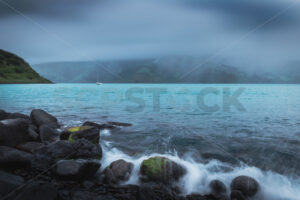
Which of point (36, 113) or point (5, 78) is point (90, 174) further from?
point (5, 78)

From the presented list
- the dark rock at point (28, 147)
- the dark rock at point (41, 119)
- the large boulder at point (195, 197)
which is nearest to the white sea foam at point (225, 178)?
the large boulder at point (195, 197)

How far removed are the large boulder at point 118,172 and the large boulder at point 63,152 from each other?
1725 millimetres

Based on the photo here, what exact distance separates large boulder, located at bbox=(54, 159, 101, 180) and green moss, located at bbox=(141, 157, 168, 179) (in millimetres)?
2060

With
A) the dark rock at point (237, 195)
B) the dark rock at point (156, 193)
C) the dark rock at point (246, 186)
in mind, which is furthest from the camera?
the dark rock at point (246, 186)

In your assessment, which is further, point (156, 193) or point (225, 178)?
point (225, 178)

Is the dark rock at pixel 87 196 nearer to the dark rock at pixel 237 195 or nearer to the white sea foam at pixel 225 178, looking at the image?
the white sea foam at pixel 225 178

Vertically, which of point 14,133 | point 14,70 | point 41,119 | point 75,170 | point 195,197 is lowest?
point 195,197

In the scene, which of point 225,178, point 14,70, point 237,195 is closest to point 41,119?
point 225,178

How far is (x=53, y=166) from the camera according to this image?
773cm

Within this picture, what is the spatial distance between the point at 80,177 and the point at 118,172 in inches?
56.1

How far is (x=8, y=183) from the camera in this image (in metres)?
5.79

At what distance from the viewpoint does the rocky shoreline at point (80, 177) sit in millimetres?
5918

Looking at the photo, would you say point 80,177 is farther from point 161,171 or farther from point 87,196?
point 161,171

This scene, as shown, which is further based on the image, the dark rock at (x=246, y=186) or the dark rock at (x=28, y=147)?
the dark rock at (x=28, y=147)
